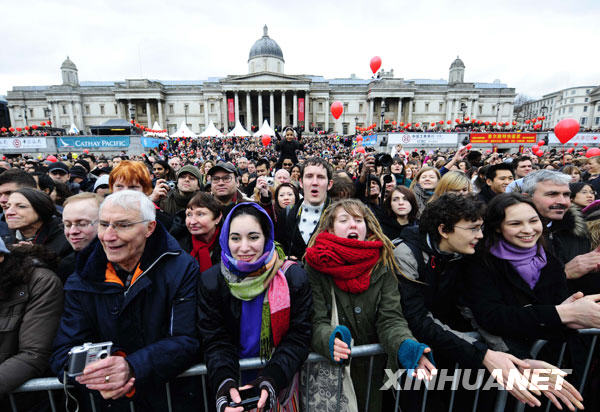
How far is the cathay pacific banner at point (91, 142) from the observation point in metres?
23.6

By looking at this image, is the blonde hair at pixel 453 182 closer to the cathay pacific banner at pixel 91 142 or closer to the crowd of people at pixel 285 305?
the crowd of people at pixel 285 305

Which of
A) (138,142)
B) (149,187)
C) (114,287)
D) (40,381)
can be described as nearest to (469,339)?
(114,287)

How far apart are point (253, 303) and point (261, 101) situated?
56.1 metres

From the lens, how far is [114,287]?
2.00 meters

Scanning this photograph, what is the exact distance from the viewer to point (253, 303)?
2.13 meters

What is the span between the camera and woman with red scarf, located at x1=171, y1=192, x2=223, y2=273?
2.95 metres

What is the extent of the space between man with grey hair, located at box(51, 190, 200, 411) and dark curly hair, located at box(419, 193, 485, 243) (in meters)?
2.01

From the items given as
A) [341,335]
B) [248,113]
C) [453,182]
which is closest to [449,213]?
[341,335]

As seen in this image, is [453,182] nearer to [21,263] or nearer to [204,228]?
[204,228]

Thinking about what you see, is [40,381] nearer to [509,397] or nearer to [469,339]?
[469,339]

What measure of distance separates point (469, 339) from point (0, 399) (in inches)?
130

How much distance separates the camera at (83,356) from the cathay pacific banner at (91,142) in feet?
92.7

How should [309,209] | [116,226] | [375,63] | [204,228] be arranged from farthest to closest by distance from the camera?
[375,63]
[309,209]
[204,228]
[116,226]

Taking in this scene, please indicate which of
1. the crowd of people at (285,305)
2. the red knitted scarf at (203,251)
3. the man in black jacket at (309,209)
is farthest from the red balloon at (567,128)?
the red knitted scarf at (203,251)
